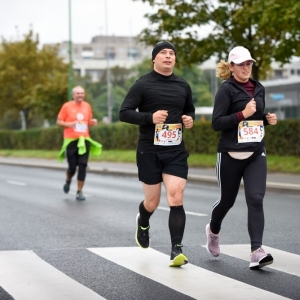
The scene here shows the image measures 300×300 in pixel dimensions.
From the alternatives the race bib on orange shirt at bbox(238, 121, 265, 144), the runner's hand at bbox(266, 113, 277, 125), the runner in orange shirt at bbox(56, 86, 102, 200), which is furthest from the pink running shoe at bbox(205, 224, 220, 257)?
the runner in orange shirt at bbox(56, 86, 102, 200)

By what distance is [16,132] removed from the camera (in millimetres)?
52812

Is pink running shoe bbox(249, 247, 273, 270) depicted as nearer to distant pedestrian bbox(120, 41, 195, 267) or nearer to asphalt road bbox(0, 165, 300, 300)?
asphalt road bbox(0, 165, 300, 300)

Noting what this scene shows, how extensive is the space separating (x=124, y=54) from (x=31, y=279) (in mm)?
184422

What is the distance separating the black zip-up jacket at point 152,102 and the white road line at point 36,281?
4.57ft

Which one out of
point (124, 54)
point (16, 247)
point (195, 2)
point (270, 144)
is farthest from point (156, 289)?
point (124, 54)

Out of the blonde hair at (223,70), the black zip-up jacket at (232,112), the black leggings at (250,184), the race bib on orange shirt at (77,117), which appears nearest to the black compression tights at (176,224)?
the black leggings at (250,184)

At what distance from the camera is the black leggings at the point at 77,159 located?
1595cm

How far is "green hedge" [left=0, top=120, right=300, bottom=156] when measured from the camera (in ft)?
79.6

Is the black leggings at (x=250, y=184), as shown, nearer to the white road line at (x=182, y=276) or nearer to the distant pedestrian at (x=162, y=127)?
the distant pedestrian at (x=162, y=127)

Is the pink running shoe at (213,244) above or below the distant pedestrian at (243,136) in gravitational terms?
below

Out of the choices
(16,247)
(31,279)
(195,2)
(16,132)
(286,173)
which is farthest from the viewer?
(16,132)

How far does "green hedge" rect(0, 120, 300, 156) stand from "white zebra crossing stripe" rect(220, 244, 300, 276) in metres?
14.8

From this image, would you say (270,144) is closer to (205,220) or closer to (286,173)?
(286,173)

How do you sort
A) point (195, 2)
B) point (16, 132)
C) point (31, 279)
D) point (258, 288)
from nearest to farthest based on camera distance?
point (258, 288)
point (31, 279)
point (195, 2)
point (16, 132)
